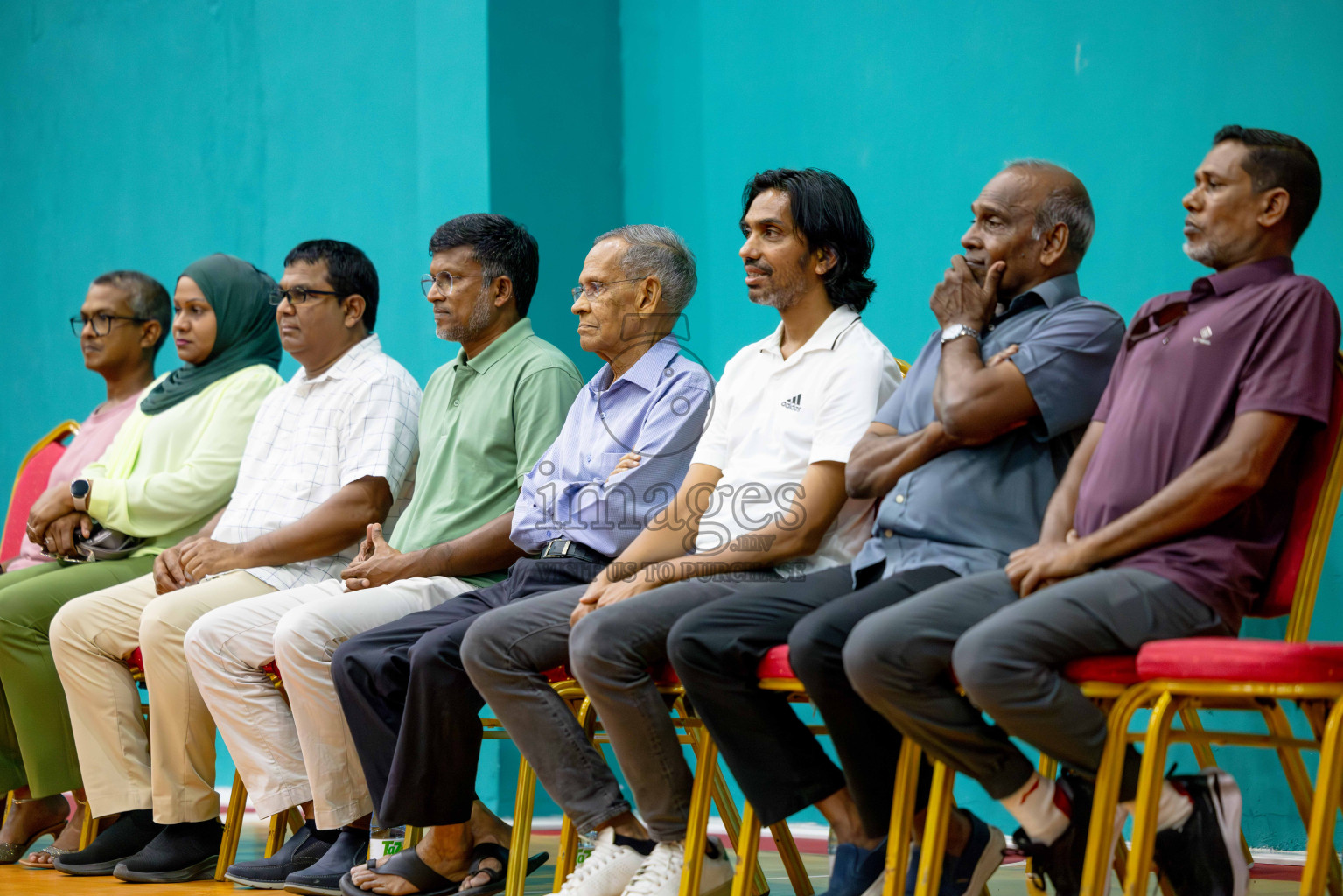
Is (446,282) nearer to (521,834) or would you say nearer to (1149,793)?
(521,834)

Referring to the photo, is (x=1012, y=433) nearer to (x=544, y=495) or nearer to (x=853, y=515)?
(x=853, y=515)

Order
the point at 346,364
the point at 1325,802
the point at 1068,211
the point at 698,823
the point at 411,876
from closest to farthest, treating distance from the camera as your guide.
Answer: the point at 1325,802 → the point at 698,823 → the point at 1068,211 → the point at 411,876 → the point at 346,364

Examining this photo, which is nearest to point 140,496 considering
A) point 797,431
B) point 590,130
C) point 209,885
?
point 209,885

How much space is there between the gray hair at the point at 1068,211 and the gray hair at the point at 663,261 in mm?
869

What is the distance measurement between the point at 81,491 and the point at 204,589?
2.07ft

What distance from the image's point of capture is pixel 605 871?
8.22 ft

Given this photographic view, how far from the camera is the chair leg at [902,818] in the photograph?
2.05 m

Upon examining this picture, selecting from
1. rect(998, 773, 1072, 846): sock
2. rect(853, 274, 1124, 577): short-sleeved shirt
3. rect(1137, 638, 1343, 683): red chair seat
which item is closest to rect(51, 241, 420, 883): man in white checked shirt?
rect(853, 274, 1124, 577): short-sleeved shirt

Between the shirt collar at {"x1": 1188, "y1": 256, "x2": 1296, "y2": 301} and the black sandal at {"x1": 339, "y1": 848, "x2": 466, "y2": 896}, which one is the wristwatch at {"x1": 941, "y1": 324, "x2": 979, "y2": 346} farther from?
the black sandal at {"x1": 339, "y1": 848, "x2": 466, "y2": 896}

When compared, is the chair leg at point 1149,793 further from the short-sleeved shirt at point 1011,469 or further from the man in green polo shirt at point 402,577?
the man in green polo shirt at point 402,577

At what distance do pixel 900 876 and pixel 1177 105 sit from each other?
6.26 feet

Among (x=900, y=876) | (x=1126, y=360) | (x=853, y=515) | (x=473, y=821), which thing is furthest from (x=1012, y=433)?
(x=473, y=821)

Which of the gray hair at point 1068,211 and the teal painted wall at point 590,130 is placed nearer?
the gray hair at point 1068,211

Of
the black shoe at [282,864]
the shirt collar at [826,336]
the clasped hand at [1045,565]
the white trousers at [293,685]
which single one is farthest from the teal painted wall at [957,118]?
the black shoe at [282,864]
